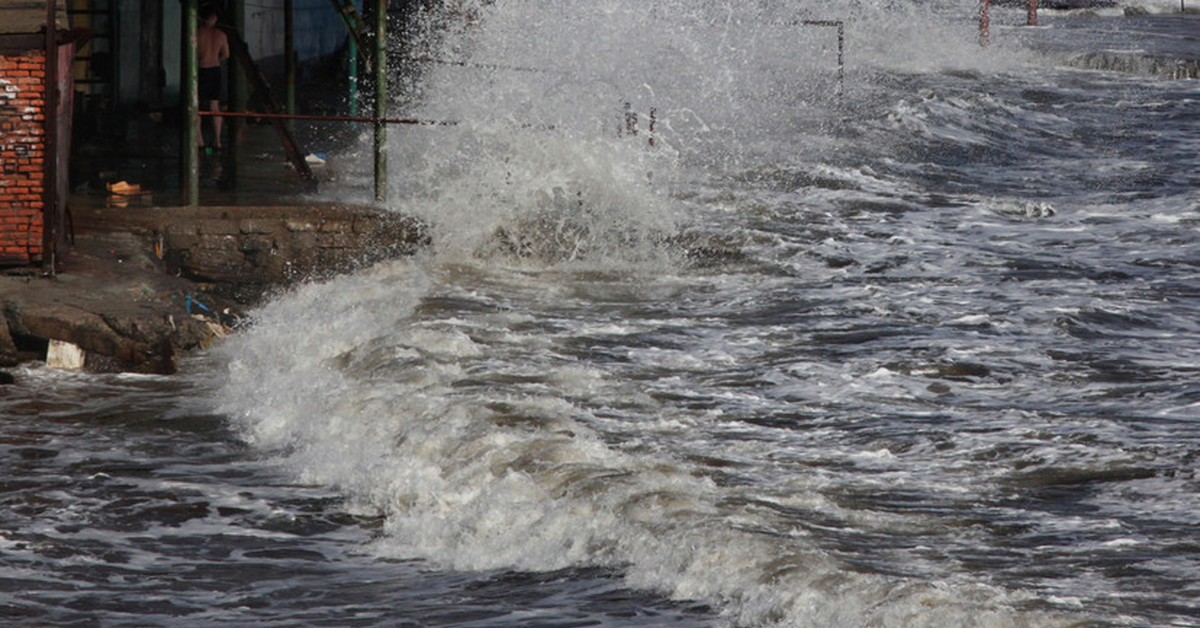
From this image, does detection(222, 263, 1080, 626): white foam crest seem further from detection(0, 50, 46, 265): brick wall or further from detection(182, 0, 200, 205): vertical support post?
detection(182, 0, 200, 205): vertical support post

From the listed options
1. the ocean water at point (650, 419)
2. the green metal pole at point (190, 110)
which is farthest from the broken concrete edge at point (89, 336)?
the green metal pole at point (190, 110)

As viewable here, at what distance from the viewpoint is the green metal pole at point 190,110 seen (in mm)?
12680

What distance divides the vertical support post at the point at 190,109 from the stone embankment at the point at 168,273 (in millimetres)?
246

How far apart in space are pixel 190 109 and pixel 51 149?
2.35 m

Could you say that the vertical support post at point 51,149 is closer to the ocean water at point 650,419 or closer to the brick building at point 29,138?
the brick building at point 29,138

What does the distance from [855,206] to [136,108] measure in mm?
8812

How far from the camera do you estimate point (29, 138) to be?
417 inches

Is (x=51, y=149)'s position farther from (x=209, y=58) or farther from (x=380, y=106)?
(x=209, y=58)

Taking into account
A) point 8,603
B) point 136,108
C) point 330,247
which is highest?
point 136,108

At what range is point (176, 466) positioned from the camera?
324 inches

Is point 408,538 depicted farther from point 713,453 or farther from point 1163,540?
point 1163,540

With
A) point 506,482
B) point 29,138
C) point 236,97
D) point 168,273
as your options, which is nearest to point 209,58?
point 236,97

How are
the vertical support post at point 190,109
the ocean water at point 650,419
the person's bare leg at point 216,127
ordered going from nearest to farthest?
the ocean water at point 650,419, the vertical support post at point 190,109, the person's bare leg at point 216,127

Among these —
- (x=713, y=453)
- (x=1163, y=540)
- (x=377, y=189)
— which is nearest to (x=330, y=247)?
(x=377, y=189)
